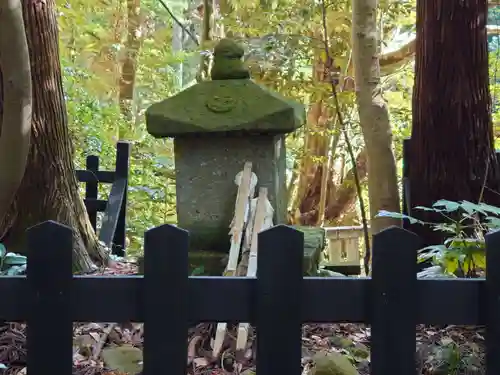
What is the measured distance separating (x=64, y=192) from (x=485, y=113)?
2567mm

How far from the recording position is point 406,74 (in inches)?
389

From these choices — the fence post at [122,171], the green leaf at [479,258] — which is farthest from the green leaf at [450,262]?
the fence post at [122,171]

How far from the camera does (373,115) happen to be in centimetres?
486

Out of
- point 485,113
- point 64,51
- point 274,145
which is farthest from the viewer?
point 64,51

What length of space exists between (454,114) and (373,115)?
107 centimetres

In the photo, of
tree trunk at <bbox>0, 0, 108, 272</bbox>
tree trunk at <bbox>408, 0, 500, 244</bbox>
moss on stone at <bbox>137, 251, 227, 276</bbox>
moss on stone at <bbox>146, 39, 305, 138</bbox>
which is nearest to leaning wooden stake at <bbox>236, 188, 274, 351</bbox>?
moss on stone at <bbox>137, 251, 227, 276</bbox>

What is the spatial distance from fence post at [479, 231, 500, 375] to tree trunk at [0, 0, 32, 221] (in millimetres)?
1743

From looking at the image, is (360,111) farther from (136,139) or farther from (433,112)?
(136,139)

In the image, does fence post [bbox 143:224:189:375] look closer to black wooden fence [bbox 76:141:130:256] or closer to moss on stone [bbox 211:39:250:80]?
moss on stone [bbox 211:39:250:80]

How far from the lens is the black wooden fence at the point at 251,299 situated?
1655 mm

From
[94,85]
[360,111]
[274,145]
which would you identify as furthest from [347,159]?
[274,145]

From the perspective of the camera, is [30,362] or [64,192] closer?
[30,362]

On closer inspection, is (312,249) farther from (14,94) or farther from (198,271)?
(14,94)

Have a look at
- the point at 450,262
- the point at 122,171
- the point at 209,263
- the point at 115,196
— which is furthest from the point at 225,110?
the point at 122,171
